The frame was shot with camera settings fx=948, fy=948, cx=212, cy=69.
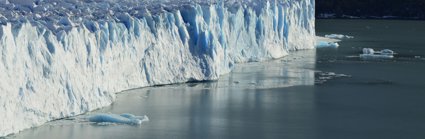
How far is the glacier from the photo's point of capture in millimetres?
9008

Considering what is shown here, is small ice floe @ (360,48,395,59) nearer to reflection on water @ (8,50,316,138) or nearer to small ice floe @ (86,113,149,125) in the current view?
reflection on water @ (8,50,316,138)

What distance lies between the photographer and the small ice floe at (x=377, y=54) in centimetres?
1947

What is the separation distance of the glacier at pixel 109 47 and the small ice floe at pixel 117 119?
0.92 ft

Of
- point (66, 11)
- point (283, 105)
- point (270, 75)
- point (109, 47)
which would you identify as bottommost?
point (283, 105)

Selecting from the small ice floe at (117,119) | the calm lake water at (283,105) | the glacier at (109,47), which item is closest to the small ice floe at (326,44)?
the glacier at (109,47)

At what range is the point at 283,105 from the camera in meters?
12.0

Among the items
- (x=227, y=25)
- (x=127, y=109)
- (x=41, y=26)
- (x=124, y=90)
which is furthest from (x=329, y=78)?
(x=41, y=26)

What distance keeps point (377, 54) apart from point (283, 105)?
8654 mm

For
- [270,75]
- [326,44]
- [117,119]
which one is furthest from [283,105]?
[326,44]

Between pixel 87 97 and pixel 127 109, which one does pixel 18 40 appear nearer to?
pixel 87 97

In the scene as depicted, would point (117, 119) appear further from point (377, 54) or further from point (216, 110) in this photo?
point (377, 54)

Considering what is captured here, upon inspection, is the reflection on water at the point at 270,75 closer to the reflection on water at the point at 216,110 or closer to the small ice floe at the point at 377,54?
the reflection on water at the point at 216,110

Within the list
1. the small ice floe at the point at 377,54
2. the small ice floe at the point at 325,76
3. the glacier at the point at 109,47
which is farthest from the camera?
the small ice floe at the point at 377,54

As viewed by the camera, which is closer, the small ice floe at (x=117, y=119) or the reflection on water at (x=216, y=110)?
the reflection on water at (x=216, y=110)
